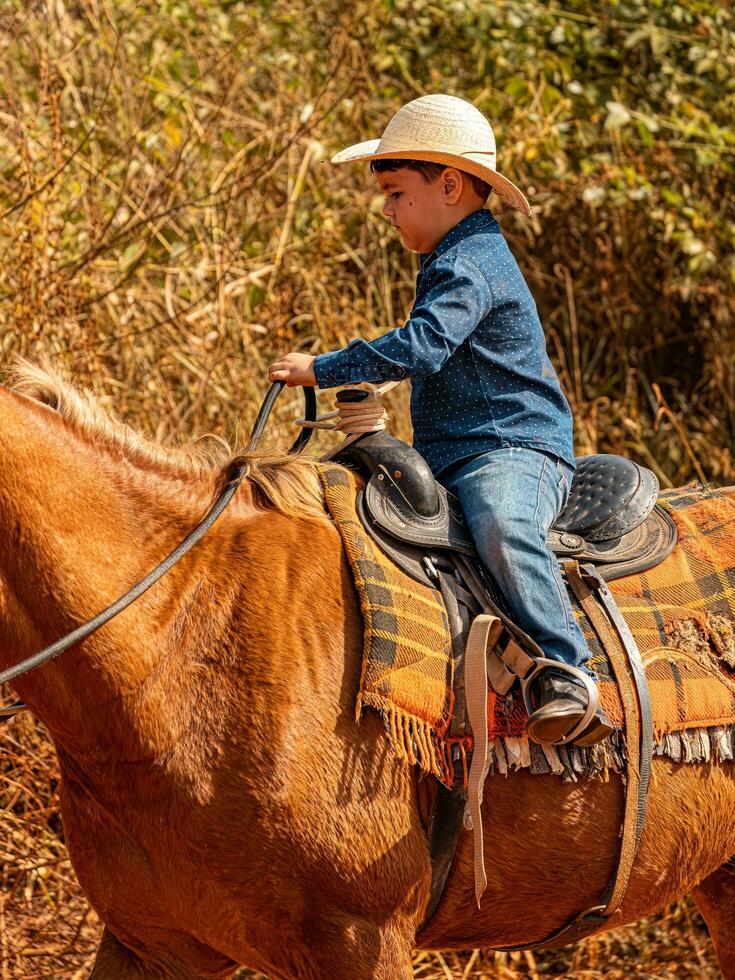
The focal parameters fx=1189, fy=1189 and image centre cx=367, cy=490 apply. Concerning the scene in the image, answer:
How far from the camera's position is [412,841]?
2715 millimetres

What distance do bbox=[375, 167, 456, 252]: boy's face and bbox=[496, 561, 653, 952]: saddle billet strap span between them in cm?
93

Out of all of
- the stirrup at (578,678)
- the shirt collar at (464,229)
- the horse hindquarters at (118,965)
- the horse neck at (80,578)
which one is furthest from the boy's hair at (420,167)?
the horse hindquarters at (118,965)

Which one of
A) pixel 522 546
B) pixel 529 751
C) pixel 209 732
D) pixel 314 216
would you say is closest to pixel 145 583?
pixel 209 732

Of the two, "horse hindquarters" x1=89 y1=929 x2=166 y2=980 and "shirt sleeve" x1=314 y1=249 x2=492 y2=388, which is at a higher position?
"shirt sleeve" x1=314 y1=249 x2=492 y2=388

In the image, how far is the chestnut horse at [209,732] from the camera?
101 inches

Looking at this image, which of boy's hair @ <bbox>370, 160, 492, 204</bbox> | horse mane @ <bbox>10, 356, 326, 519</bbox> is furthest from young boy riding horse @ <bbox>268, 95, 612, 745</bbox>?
horse mane @ <bbox>10, 356, 326, 519</bbox>

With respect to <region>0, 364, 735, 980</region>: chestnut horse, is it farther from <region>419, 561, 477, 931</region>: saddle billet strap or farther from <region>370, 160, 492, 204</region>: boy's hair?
<region>370, 160, 492, 204</region>: boy's hair

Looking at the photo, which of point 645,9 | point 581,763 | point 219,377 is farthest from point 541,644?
point 645,9

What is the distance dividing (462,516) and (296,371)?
1.80 ft

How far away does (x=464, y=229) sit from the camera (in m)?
3.06

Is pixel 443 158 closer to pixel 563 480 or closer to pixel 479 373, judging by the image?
pixel 479 373

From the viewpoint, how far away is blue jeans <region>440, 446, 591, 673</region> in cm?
280

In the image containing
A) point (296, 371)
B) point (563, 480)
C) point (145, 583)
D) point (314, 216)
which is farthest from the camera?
point (314, 216)

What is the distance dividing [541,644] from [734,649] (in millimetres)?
647
